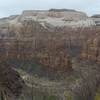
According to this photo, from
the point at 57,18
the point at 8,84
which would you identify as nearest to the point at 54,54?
the point at 57,18

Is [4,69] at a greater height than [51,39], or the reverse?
[4,69]

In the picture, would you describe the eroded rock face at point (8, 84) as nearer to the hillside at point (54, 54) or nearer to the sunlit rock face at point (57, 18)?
the hillside at point (54, 54)

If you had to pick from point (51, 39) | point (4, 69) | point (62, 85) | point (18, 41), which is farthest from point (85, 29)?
point (4, 69)

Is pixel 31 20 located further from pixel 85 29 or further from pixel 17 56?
pixel 17 56

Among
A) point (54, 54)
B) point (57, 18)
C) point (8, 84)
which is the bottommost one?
point (57, 18)

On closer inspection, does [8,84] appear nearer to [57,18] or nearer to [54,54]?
[54,54]

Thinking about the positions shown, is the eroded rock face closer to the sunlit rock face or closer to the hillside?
the hillside

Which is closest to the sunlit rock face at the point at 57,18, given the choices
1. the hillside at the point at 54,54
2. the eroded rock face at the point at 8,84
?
the hillside at the point at 54,54

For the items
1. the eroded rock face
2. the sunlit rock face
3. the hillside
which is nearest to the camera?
the eroded rock face

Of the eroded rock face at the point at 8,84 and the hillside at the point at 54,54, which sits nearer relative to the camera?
the eroded rock face at the point at 8,84

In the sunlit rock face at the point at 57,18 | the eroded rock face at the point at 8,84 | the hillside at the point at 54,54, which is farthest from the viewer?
the sunlit rock face at the point at 57,18

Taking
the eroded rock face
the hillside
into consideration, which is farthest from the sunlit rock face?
the eroded rock face
